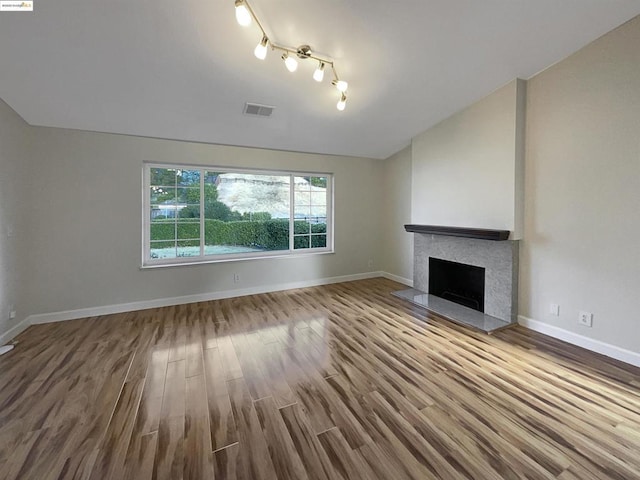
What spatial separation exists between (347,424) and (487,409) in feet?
3.19

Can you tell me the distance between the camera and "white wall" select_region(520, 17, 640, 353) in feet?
7.95

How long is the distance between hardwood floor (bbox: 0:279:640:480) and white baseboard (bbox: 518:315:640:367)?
0.11 m

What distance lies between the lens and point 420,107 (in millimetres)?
3570

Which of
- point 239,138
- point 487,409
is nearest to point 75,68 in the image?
A: point 239,138

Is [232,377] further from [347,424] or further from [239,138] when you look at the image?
[239,138]

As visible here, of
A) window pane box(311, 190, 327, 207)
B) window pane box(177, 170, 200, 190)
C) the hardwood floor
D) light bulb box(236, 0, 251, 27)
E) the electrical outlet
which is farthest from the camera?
window pane box(311, 190, 327, 207)

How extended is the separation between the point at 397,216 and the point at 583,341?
3113 millimetres

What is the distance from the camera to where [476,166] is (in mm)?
3518

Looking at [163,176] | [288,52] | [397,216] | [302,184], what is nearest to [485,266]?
[397,216]

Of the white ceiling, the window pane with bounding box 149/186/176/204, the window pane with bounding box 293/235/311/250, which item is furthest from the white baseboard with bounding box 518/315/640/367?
the window pane with bounding box 149/186/176/204

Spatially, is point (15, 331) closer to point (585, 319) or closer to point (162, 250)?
point (162, 250)

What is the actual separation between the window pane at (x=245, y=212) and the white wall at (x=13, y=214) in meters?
1.96

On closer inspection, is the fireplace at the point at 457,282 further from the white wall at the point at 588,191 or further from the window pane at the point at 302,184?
the window pane at the point at 302,184

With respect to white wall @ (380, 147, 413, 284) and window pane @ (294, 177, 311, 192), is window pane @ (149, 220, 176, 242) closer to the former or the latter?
window pane @ (294, 177, 311, 192)
